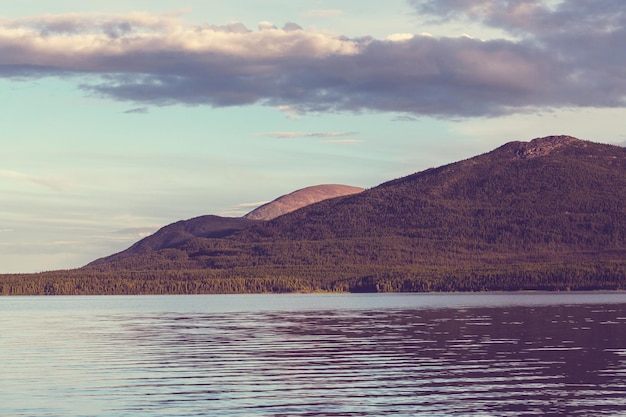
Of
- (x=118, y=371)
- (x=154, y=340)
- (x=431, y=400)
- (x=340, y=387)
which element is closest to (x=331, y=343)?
(x=154, y=340)

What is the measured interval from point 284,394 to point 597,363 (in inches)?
820

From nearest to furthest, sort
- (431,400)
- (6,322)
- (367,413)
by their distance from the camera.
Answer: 1. (367,413)
2. (431,400)
3. (6,322)

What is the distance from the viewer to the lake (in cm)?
4419

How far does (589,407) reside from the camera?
43125 mm

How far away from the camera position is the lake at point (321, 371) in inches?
1740

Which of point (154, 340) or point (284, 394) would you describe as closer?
point (284, 394)

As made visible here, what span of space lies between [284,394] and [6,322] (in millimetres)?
81385

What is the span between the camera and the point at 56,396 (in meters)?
48.2

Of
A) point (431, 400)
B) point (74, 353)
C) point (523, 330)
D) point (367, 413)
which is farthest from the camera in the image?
point (523, 330)

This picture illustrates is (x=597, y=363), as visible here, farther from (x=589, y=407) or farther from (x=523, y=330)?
(x=523, y=330)

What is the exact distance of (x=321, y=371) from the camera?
57.6 metres

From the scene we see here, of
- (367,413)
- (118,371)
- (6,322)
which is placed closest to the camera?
(367,413)

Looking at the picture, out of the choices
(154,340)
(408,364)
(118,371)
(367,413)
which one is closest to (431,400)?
(367,413)

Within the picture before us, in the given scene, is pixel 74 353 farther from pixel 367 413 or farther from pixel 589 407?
pixel 589 407
